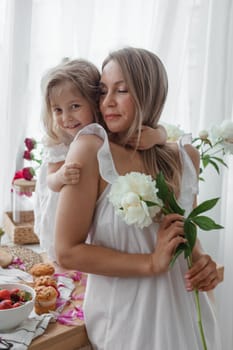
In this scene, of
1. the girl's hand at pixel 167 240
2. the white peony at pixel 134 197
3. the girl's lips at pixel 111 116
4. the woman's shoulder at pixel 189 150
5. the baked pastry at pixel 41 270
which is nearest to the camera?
the white peony at pixel 134 197

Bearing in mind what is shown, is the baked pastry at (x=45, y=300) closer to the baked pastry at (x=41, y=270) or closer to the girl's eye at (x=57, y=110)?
the baked pastry at (x=41, y=270)

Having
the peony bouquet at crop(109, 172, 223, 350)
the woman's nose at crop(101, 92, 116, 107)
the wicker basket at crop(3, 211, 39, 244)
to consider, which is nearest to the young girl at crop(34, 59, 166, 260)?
the woman's nose at crop(101, 92, 116, 107)

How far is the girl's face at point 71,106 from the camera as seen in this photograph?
42.8 inches

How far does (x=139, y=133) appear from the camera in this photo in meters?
1.00

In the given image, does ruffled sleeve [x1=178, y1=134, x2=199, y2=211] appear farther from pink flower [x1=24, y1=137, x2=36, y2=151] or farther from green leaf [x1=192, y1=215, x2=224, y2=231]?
pink flower [x1=24, y1=137, x2=36, y2=151]

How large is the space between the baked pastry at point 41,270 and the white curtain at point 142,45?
45cm

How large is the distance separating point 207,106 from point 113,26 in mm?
512

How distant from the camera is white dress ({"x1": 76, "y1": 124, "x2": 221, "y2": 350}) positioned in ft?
3.10

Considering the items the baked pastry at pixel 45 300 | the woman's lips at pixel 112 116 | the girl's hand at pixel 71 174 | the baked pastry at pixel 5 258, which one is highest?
the woman's lips at pixel 112 116

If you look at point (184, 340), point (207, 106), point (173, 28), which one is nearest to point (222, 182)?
point (207, 106)

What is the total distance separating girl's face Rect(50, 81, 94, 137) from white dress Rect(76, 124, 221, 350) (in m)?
0.12

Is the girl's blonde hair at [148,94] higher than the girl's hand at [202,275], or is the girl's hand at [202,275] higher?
the girl's blonde hair at [148,94]

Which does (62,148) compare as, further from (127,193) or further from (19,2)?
(19,2)

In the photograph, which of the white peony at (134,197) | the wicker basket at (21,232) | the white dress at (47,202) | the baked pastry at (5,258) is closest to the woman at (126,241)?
the white peony at (134,197)
